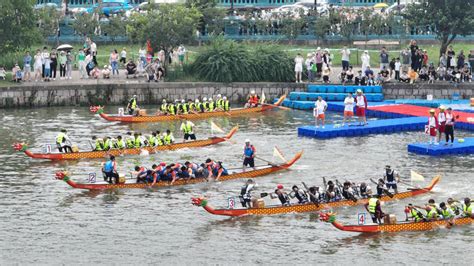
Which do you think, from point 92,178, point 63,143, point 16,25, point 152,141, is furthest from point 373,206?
point 16,25

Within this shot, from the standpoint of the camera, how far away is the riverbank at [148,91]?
204 feet

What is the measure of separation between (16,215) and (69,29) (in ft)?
116

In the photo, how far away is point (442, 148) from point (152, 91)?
20.8 meters

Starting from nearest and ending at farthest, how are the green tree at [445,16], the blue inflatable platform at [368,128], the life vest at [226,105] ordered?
the blue inflatable platform at [368,128] < the life vest at [226,105] < the green tree at [445,16]

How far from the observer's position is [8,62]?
66.8 metres

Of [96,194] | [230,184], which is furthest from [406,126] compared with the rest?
[96,194]

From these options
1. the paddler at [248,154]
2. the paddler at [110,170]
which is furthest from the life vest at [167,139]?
the paddler at [110,170]

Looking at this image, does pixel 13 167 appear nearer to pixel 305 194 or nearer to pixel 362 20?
pixel 305 194

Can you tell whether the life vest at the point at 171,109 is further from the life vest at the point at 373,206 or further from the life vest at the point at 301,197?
the life vest at the point at 373,206

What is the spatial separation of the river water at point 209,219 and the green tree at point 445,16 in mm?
14301

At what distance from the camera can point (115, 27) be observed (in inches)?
2820

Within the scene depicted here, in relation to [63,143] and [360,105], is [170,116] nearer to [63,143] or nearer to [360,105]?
[360,105]

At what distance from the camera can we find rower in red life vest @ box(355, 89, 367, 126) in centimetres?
5288

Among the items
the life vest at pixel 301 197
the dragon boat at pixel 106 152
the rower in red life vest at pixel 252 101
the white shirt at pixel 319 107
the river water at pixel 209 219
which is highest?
the white shirt at pixel 319 107
